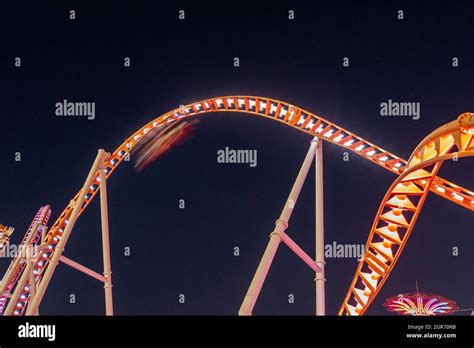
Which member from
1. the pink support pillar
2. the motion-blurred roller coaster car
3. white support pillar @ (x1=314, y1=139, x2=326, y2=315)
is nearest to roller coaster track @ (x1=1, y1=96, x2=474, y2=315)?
the motion-blurred roller coaster car

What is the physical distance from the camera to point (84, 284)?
9656 mm

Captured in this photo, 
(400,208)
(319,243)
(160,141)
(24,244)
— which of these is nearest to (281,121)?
(400,208)

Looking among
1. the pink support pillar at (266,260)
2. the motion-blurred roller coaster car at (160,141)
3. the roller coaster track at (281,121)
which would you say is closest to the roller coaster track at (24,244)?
the roller coaster track at (281,121)

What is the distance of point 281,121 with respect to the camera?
852 cm

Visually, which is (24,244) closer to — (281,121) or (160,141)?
(160,141)

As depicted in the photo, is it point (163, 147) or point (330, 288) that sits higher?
point (163, 147)

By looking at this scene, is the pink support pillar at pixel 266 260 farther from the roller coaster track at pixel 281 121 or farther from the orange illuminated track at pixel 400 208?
the roller coaster track at pixel 281 121

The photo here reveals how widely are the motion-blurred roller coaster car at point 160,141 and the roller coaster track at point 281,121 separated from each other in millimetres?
257

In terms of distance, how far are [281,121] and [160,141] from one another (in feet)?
7.88
